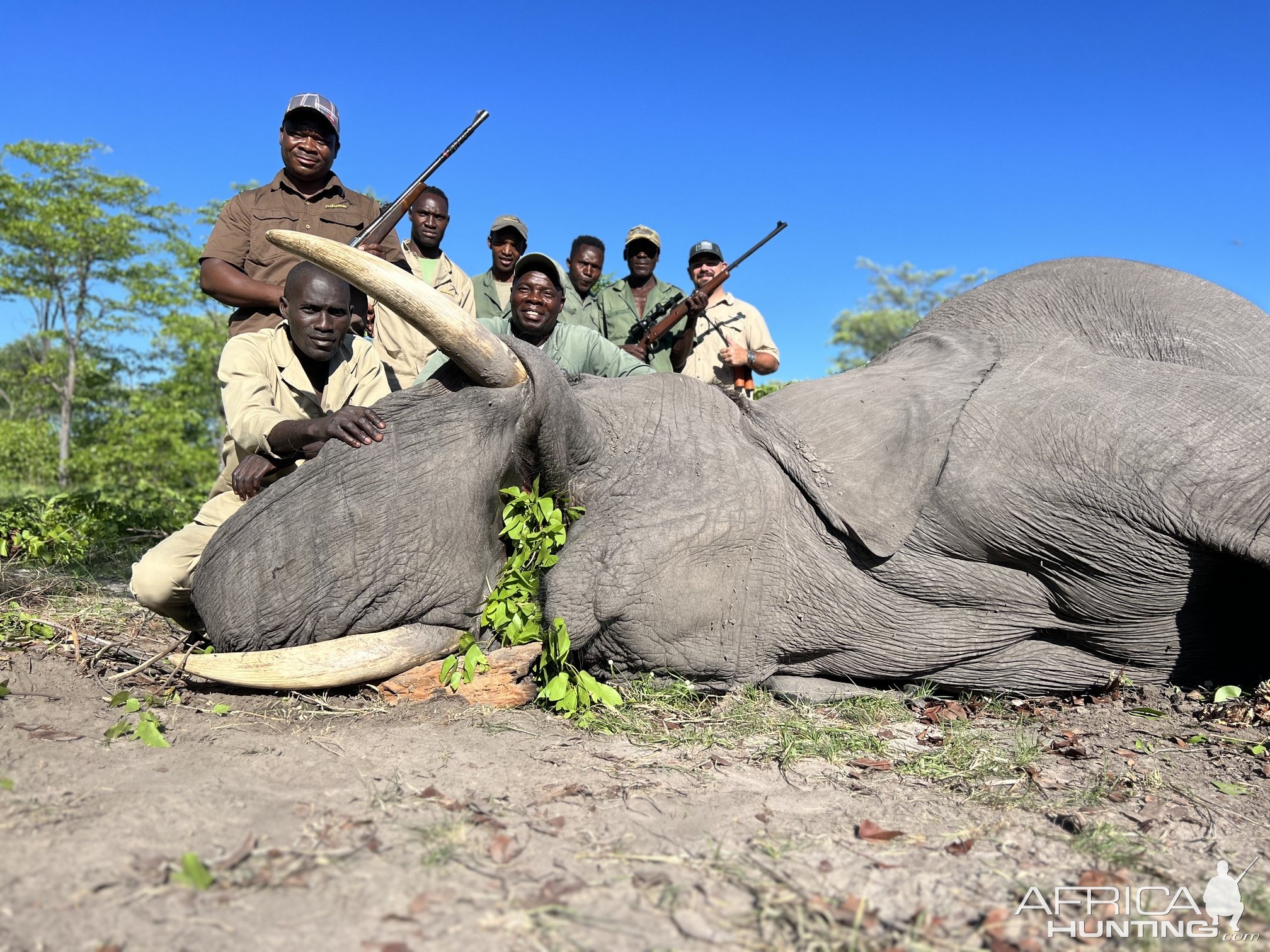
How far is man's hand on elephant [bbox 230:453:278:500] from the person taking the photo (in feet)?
12.8

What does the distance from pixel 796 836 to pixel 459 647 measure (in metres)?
1.72

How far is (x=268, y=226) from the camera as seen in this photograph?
5.61 metres

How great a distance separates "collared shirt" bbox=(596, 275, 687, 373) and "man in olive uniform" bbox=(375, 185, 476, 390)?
4.10ft

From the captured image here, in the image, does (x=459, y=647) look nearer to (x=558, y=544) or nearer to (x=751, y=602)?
(x=558, y=544)

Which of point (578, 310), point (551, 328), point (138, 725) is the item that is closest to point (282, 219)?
point (551, 328)

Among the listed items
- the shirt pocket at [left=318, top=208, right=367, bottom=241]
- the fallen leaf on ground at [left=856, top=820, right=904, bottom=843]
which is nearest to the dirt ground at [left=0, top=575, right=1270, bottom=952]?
the fallen leaf on ground at [left=856, top=820, right=904, bottom=843]

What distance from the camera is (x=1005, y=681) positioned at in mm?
4117

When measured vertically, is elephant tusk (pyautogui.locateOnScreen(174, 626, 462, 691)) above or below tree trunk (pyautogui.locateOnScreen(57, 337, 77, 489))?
below

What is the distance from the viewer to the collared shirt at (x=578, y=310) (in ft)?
24.5

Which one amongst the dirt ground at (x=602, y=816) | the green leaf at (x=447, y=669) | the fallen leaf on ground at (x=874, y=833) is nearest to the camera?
the dirt ground at (x=602, y=816)

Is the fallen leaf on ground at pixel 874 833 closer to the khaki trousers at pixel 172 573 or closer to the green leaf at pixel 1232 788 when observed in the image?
the green leaf at pixel 1232 788

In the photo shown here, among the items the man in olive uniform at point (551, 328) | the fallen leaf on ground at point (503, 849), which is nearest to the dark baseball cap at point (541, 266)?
A: the man in olive uniform at point (551, 328)

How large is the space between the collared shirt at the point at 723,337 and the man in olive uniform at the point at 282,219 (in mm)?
2908

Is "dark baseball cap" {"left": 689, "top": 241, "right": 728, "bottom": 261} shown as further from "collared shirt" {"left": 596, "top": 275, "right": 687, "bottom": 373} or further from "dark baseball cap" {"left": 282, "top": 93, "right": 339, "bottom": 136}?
"dark baseball cap" {"left": 282, "top": 93, "right": 339, "bottom": 136}
